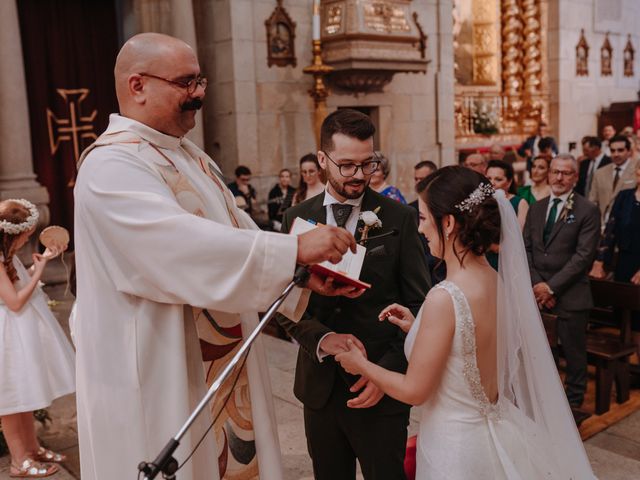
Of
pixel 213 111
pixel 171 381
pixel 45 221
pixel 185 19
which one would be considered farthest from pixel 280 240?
pixel 213 111

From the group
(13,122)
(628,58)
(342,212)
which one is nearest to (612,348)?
(342,212)

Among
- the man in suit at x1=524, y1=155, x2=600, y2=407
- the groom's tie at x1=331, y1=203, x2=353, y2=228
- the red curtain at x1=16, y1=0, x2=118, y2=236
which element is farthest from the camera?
the red curtain at x1=16, y1=0, x2=118, y2=236

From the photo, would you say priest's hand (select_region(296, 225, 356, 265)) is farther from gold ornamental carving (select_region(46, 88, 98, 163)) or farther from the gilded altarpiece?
the gilded altarpiece

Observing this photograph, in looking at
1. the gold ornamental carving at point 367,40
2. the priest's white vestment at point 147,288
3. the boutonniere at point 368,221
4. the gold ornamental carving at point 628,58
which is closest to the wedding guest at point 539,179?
the gold ornamental carving at point 367,40

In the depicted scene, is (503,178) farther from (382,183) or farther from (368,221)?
(368,221)

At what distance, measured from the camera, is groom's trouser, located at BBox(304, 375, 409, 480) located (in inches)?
95.6

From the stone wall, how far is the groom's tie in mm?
13020

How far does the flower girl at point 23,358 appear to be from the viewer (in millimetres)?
3701

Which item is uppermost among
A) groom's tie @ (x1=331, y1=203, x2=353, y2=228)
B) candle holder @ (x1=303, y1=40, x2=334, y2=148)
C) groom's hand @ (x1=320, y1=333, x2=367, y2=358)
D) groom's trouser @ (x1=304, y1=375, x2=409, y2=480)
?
candle holder @ (x1=303, y1=40, x2=334, y2=148)

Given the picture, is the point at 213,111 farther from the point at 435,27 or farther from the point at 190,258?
the point at 190,258

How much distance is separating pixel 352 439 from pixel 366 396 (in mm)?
282

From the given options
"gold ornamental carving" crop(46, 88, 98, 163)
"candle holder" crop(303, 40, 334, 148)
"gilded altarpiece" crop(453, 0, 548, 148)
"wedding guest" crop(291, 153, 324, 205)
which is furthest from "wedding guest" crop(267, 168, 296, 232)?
"gilded altarpiece" crop(453, 0, 548, 148)

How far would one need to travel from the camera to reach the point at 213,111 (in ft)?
30.3

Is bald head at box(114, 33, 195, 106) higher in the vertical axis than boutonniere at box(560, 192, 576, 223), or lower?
higher
